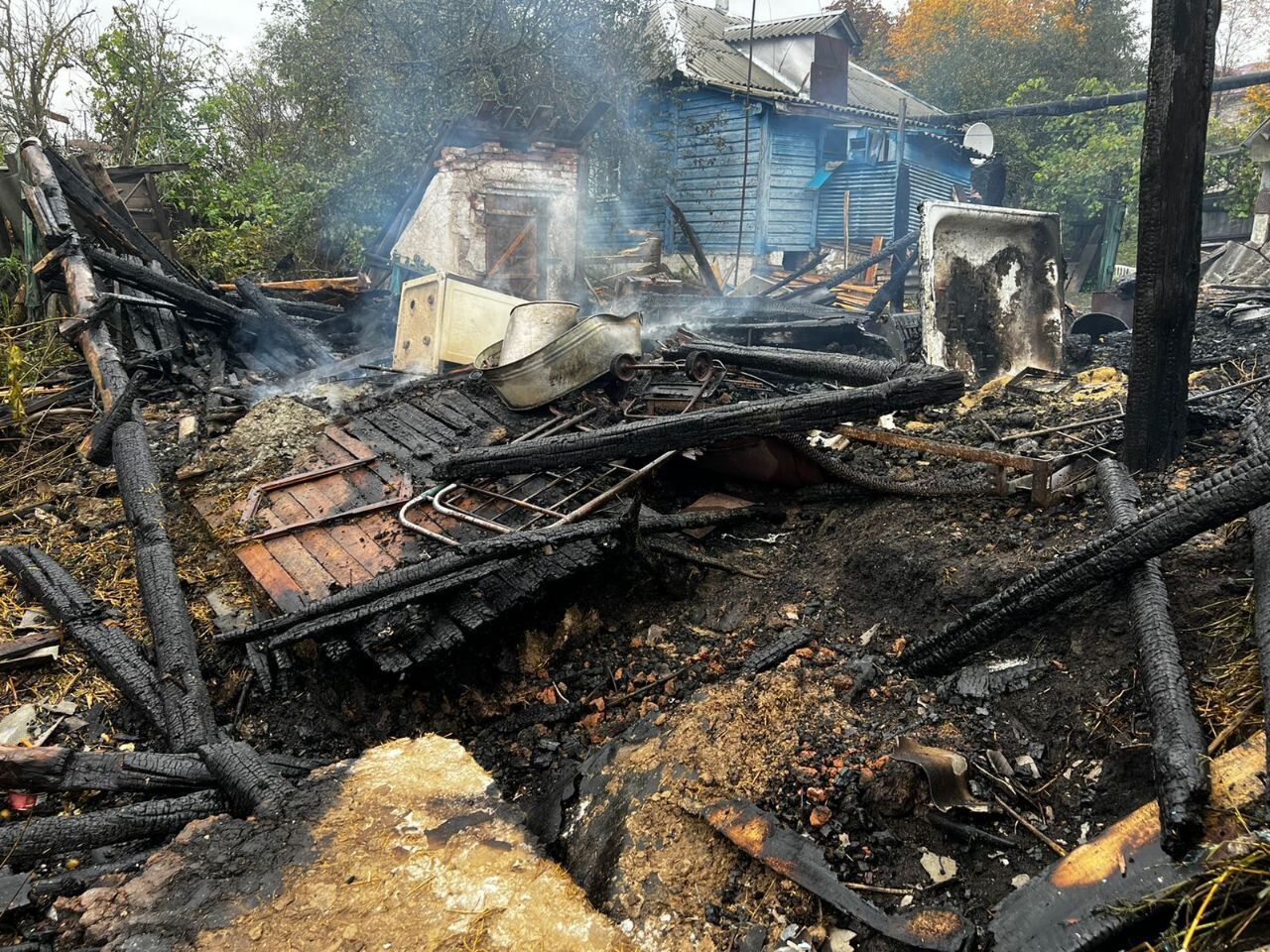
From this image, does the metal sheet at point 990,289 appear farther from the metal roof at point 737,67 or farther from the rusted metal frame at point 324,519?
the metal roof at point 737,67

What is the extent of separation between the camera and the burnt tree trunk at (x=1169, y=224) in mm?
4180

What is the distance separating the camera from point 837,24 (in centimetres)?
2162

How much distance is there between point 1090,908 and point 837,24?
24.8m

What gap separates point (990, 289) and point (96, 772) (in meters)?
8.54

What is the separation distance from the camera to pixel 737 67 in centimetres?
2053

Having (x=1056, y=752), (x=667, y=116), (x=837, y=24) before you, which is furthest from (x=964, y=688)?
(x=837, y=24)

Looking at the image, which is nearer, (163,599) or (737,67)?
(163,599)

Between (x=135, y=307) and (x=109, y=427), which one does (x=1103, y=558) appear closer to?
(x=109, y=427)

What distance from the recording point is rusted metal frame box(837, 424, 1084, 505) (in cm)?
454

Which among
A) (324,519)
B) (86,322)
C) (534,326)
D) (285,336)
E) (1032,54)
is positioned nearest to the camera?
(324,519)

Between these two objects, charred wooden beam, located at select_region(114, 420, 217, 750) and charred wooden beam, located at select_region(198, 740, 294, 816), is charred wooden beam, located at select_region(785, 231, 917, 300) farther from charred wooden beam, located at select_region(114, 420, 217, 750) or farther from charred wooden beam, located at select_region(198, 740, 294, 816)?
charred wooden beam, located at select_region(198, 740, 294, 816)

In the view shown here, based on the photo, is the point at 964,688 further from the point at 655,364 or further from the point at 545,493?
the point at 655,364

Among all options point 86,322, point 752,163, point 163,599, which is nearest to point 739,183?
point 752,163

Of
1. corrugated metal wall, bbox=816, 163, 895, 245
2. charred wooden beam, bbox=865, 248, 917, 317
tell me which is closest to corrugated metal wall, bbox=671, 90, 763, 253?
corrugated metal wall, bbox=816, 163, 895, 245
